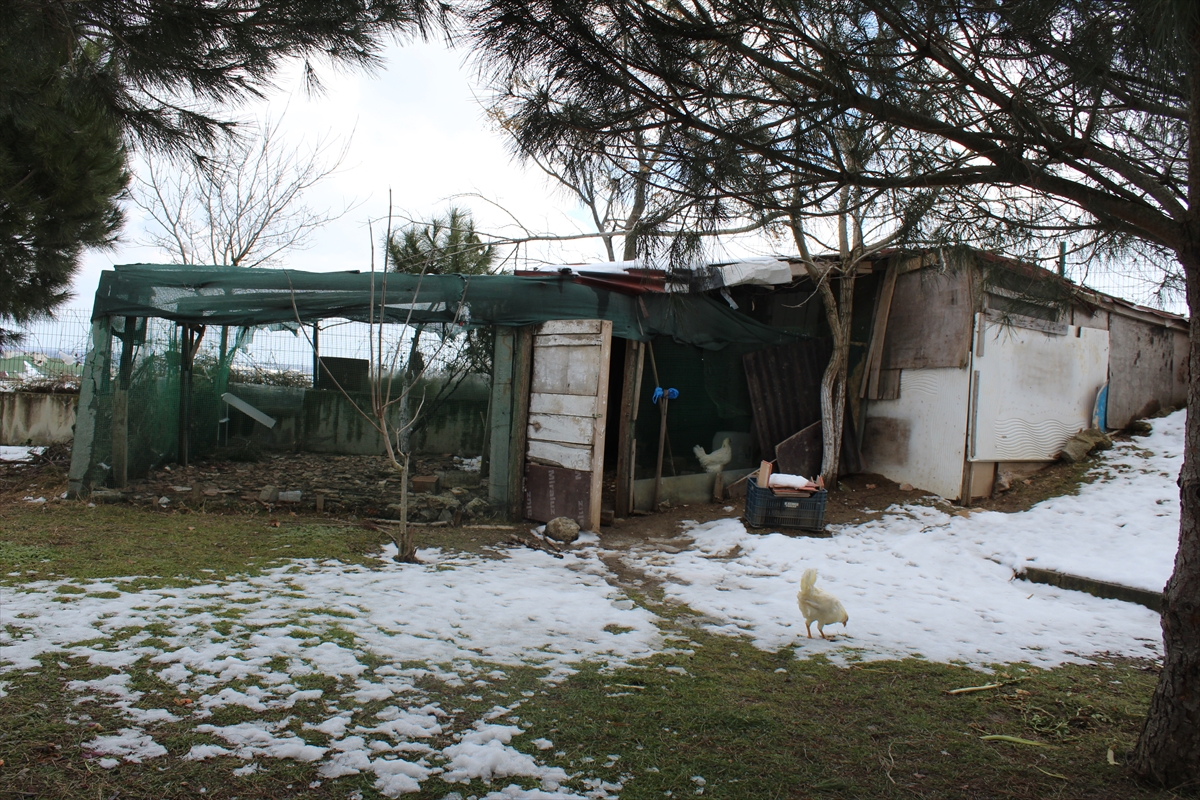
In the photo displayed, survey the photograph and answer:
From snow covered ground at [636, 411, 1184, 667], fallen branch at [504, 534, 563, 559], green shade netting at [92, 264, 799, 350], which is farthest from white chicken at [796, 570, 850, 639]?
green shade netting at [92, 264, 799, 350]

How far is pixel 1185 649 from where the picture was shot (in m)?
2.12

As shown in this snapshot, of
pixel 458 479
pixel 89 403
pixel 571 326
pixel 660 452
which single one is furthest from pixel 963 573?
pixel 89 403

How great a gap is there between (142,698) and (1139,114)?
4.25 meters

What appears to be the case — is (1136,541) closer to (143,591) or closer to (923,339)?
(923,339)

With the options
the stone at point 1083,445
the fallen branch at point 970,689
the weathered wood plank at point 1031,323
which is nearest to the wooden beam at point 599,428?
the fallen branch at point 970,689

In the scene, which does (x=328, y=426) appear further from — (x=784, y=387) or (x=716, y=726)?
(x=716, y=726)

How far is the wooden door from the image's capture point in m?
6.26

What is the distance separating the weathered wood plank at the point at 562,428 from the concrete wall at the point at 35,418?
7.32m

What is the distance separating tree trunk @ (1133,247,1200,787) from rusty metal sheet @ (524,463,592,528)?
447 cm

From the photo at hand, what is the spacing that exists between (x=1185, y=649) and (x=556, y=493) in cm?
489

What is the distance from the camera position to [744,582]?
16.1ft

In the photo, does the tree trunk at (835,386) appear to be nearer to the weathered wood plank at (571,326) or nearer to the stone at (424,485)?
the weathered wood plank at (571,326)

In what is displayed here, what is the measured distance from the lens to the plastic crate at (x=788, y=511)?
623cm

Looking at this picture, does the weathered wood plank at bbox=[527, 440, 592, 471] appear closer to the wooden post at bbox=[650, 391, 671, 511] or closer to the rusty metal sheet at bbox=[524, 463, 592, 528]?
the rusty metal sheet at bbox=[524, 463, 592, 528]
